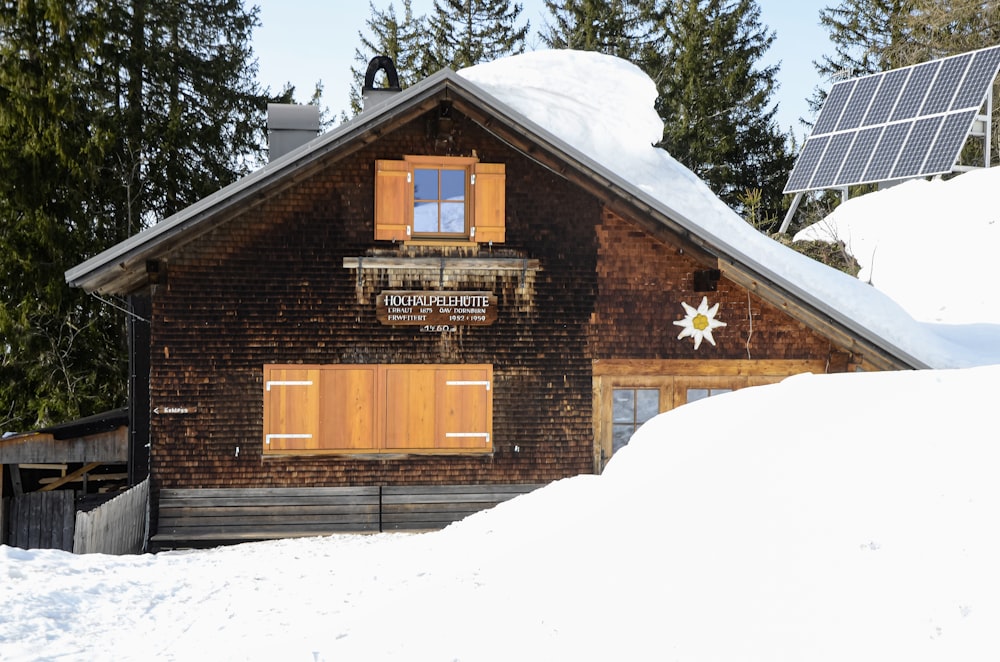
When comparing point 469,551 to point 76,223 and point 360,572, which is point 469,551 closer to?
point 360,572

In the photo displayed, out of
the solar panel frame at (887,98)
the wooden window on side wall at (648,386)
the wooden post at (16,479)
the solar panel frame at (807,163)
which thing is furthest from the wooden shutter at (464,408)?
the solar panel frame at (887,98)

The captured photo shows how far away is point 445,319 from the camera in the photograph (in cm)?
1283

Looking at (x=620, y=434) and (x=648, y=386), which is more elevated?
(x=648, y=386)

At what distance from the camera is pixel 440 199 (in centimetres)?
1295

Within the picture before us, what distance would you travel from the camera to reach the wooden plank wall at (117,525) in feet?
36.0

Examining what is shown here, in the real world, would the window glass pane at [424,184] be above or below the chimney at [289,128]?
below

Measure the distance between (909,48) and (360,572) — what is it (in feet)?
107

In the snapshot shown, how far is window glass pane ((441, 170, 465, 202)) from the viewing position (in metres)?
12.9

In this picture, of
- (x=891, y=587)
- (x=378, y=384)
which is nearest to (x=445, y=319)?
(x=378, y=384)

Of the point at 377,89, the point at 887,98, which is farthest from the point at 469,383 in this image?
the point at 887,98

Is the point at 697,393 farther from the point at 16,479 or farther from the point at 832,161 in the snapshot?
the point at 832,161

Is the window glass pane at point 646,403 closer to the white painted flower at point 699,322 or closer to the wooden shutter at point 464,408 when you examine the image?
the white painted flower at point 699,322

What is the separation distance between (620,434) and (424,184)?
167 inches

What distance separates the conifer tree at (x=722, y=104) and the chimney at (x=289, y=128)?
60.9 feet
